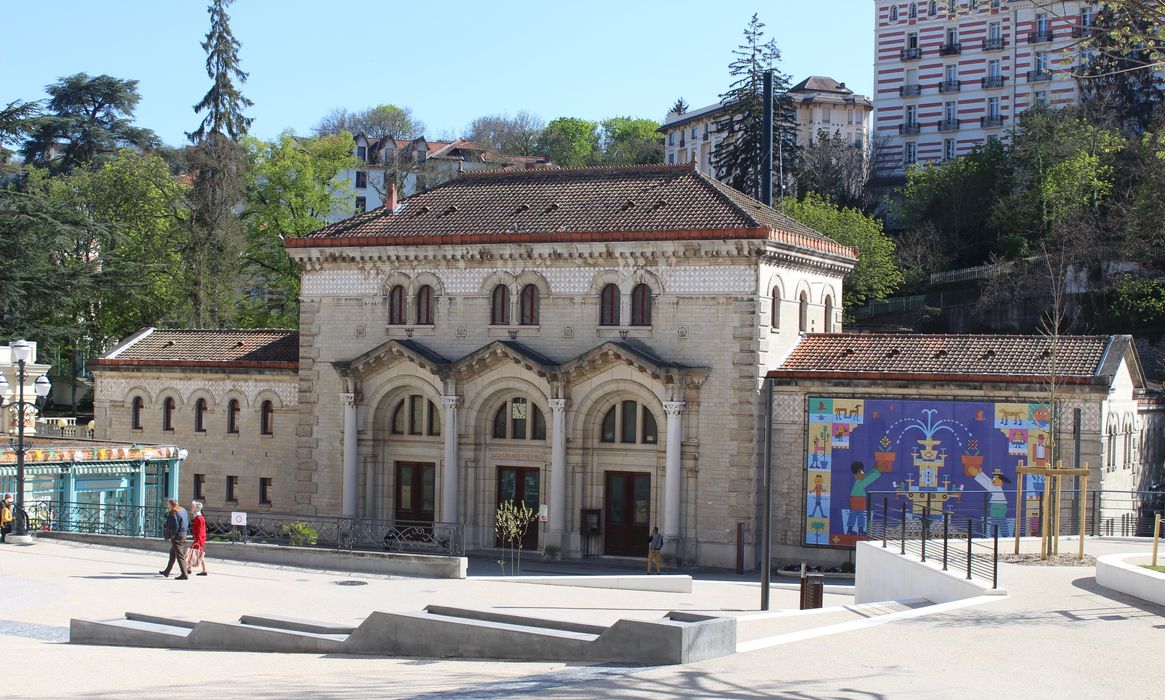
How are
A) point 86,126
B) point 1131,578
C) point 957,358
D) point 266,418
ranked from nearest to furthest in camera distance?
point 1131,578 → point 957,358 → point 266,418 → point 86,126

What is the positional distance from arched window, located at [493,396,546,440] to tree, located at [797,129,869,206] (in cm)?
4048

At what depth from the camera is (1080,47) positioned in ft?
51.6

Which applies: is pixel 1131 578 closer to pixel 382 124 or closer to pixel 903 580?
pixel 903 580

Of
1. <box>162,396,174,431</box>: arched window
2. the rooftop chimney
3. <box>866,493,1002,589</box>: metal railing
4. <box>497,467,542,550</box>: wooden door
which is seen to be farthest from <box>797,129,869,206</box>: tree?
<box>866,493,1002,589</box>: metal railing

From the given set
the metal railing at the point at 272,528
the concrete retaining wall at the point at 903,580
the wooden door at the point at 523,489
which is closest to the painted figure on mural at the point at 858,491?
the wooden door at the point at 523,489

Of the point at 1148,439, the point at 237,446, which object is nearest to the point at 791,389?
the point at 1148,439

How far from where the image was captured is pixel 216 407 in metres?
45.9

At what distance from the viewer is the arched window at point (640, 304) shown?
3909 cm

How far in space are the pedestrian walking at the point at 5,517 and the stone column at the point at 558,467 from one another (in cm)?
1382

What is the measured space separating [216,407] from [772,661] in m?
34.1

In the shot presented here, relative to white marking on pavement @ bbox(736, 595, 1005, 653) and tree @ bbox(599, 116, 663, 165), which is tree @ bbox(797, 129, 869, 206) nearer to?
tree @ bbox(599, 116, 663, 165)

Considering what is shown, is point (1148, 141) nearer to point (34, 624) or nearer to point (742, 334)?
point (742, 334)

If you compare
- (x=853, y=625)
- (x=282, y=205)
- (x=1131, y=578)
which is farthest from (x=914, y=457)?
(x=282, y=205)

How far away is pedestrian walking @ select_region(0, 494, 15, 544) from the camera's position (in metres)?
31.9
